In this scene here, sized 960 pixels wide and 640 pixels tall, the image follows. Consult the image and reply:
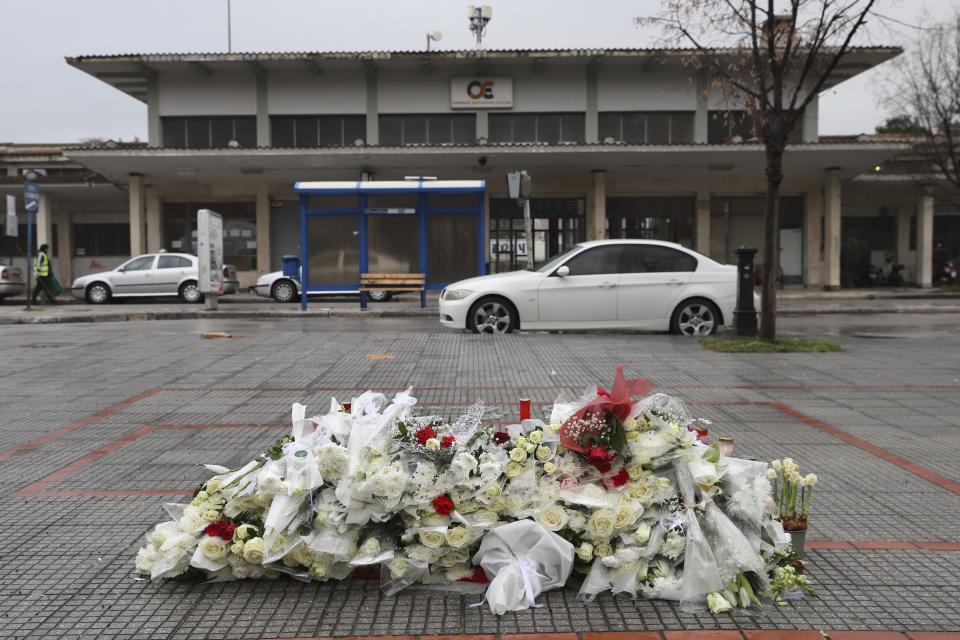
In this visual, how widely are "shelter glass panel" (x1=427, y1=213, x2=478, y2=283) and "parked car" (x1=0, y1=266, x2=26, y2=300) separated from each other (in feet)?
47.3

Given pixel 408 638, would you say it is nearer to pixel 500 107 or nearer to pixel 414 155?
pixel 414 155

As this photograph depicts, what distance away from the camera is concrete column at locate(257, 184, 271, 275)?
29641 millimetres

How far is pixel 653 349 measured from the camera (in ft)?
37.4

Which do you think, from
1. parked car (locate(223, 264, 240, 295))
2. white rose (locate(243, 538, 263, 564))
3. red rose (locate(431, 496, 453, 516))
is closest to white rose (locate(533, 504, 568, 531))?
red rose (locate(431, 496, 453, 516))

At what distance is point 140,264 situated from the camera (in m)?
24.7

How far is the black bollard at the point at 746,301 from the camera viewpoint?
12.9 m

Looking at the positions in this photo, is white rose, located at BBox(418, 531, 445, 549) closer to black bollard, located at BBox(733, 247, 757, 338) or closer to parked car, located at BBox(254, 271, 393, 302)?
black bollard, located at BBox(733, 247, 757, 338)

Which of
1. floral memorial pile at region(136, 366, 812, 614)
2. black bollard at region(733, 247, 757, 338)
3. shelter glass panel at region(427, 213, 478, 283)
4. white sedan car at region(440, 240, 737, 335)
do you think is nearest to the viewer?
floral memorial pile at region(136, 366, 812, 614)

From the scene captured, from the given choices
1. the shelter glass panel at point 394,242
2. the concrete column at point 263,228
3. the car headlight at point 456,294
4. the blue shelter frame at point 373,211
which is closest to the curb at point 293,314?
the blue shelter frame at point 373,211

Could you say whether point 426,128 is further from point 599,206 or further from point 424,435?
point 424,435

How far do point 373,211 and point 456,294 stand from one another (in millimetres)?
7602

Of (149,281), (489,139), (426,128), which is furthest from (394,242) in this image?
(489,139)

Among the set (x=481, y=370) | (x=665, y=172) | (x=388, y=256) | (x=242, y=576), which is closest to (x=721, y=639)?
(x=242, y=576)

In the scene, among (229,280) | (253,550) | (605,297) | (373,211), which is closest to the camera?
(253,550)
